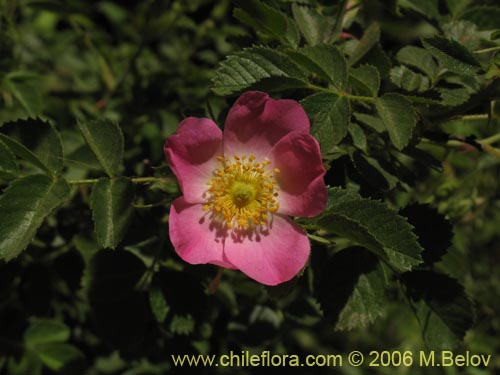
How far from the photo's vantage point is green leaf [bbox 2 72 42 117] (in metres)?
2.13

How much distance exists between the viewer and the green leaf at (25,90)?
2.13 meters

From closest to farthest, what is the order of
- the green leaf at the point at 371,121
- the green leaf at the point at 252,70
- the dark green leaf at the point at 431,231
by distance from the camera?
the green leaf at the point at 252,70, the green leaf at the point at 371,121, the dark green leaf at the point at 431,231

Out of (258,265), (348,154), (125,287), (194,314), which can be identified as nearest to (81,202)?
(125,287)

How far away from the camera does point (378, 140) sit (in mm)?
1591

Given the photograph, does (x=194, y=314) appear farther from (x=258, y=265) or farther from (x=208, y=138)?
(x=208, y=138)

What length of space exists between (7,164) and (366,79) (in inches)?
35.5

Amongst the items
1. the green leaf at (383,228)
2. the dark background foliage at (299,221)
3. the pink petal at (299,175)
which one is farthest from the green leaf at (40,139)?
the green leaf at (383,228)

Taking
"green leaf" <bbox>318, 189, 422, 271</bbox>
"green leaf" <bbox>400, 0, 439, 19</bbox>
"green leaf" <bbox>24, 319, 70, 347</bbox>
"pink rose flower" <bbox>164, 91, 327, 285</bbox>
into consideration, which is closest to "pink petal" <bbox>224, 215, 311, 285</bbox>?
"pink rose flower" <bbox>164, 91, 327, 285</bbox>

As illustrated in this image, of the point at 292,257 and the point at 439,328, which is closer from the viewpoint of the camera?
the point at 292,257

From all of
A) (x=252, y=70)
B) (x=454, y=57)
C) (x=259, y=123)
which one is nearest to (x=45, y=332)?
(x=259, y=123)

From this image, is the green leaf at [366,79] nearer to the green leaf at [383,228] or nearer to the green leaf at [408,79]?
the green leaf at [408,79]

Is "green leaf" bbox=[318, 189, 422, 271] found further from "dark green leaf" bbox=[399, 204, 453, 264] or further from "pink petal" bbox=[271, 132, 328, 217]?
"dark green leaf" bbox=[399, 204, 453, 264]

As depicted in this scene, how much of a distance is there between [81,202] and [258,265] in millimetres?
865

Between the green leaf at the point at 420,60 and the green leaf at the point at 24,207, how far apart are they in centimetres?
95
